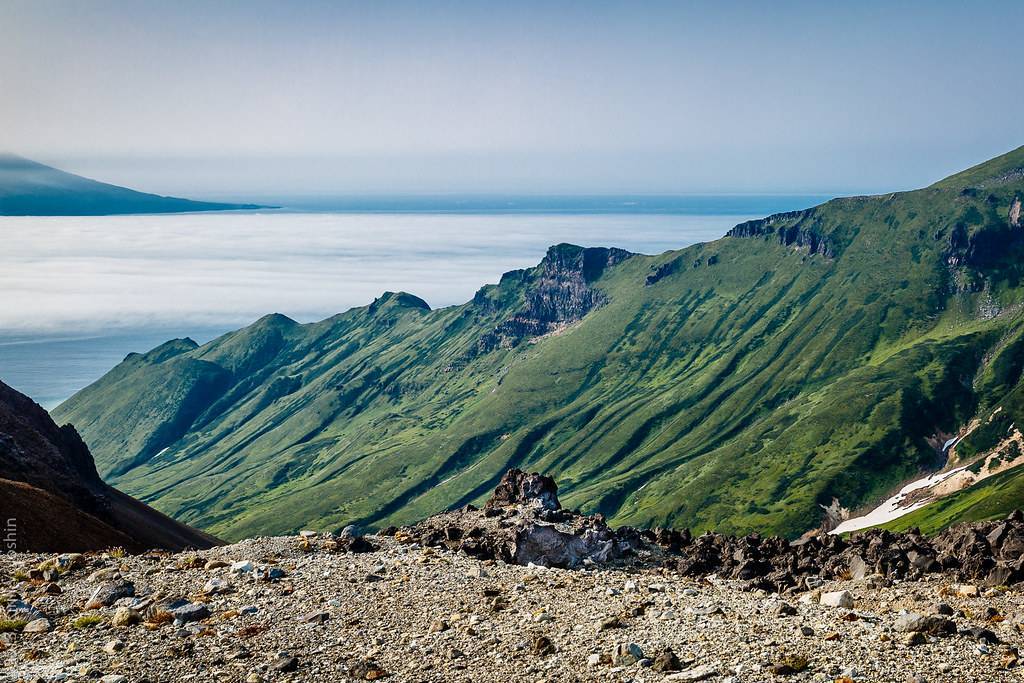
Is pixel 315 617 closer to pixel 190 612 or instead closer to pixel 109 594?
pixel 190 612

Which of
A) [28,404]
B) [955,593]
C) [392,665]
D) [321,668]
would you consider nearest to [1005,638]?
[955,593]

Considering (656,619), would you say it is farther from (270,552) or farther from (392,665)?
(270,552)

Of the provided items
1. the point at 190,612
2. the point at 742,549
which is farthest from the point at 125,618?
the point at 742,549

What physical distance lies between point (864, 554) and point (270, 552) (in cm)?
3100

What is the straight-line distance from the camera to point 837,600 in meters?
36.8

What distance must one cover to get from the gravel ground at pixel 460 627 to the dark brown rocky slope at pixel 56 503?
1211 cm

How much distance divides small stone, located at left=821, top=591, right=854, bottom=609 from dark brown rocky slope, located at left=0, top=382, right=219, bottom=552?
136 feet

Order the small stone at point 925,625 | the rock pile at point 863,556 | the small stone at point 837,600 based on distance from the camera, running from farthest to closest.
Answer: the rock pile at point 863,556 → the small stone at point 837,600 → the small stone at point 925,625

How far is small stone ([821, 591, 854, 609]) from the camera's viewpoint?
36.7 meters

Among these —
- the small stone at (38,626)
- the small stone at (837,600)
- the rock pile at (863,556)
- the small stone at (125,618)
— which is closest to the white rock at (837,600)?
the small stone at (837,600)

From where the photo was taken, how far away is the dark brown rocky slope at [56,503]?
5359 cm

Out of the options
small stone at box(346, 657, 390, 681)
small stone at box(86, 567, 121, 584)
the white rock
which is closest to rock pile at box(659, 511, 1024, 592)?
the white rock

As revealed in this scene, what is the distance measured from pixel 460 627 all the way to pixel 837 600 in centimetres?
1611

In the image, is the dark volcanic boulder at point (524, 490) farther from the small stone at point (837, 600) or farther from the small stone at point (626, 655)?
the small stone at point (626, 655)
